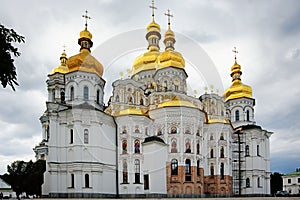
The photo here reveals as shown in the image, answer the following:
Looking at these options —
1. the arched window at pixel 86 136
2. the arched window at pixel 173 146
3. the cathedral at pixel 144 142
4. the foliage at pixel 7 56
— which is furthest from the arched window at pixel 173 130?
the foliage at pixel 7 56

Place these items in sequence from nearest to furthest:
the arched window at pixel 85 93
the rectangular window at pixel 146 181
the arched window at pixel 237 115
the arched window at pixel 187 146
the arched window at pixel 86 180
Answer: the arched window at pixel 86 180 < the rectangular window at pixel 146 181 < the arched window at pixel 187 146 < the arched window at pixel 85 93 < the arched window at pixel 237 115

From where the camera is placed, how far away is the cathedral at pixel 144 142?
38.2 m

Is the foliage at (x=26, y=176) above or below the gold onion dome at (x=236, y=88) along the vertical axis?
below

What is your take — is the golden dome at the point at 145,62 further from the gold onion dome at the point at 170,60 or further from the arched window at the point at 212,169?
the arched window at the point at 212,169

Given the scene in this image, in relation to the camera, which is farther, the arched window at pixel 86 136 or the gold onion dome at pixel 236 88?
the gold onion dome at pixel 236 88

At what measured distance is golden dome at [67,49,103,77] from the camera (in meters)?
43.7

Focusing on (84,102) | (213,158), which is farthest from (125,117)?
(213,158)

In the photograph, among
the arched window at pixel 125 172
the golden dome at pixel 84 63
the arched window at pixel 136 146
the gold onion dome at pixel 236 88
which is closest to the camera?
the arched window at pixel 125 172

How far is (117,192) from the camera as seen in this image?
39.6 m

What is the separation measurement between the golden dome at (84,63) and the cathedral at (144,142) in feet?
0.38

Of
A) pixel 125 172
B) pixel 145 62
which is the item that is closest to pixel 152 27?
pixel 145 62

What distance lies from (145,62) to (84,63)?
39.8ft

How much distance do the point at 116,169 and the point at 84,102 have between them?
8.42 meters

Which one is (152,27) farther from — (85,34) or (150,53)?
(85,34)
